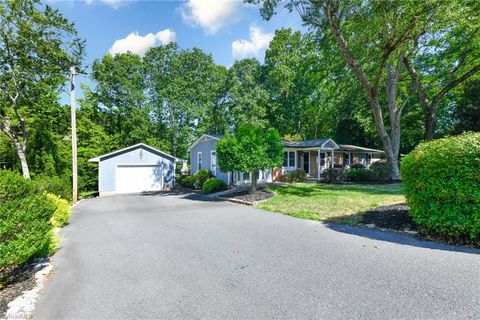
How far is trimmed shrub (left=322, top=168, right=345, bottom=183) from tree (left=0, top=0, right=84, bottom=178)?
1847 cm

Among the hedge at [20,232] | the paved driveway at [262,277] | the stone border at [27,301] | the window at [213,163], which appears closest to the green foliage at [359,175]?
the window at [213,163]

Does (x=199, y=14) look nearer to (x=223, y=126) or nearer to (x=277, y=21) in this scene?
(x=277, y=21)

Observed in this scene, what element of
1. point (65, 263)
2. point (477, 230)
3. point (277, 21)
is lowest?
point (65, 263)

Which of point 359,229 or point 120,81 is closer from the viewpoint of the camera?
point 359,229

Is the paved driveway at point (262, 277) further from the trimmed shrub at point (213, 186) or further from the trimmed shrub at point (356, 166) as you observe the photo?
the trimmed shrub at point (356, 166)

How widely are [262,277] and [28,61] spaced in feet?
60.0

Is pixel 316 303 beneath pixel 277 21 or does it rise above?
beneath

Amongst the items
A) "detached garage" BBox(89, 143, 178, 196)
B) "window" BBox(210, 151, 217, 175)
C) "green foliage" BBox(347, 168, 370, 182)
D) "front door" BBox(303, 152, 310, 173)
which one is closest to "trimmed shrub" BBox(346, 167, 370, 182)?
"green foliage" BBox(347, 168, 370, 182)

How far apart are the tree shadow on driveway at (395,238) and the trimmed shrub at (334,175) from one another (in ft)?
36.7

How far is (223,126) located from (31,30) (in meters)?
18.5

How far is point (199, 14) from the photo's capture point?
36.8ft

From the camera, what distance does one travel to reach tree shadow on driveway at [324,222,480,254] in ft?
14.9

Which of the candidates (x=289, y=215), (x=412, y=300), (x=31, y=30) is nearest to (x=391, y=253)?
(x=412, y=300)

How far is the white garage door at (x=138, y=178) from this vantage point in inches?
707
